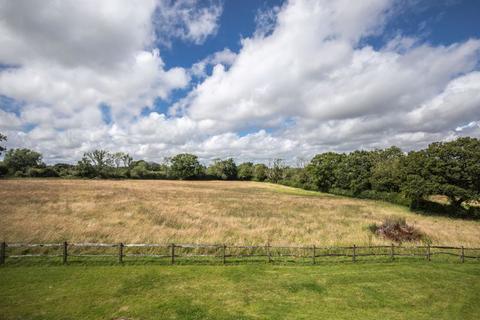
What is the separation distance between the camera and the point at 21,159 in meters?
93.0

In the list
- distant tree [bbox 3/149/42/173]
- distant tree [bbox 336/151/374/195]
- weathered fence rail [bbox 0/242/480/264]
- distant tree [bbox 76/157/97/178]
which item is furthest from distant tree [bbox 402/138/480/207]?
distant tree [bbox 3/149/42/173]

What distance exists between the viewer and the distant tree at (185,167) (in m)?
105

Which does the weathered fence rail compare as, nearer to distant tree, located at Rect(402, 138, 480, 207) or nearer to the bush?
the bush

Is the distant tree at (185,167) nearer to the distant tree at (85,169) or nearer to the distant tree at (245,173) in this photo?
the distant tree at (245,173)

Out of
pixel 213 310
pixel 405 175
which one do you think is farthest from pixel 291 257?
pixel 405 175

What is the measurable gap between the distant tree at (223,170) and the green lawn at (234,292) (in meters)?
103

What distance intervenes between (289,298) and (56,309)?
27.6 feet

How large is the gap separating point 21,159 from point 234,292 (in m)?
114

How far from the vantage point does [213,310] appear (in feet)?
30.5

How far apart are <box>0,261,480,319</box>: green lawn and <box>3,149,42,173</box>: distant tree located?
3959 inches

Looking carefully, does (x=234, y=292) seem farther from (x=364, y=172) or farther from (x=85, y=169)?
(x=85, y=169)

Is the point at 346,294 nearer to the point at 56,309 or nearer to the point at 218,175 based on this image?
the point at 56,309

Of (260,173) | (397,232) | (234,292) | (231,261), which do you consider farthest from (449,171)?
(260,173)

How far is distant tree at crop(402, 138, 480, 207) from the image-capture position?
1304 inches
